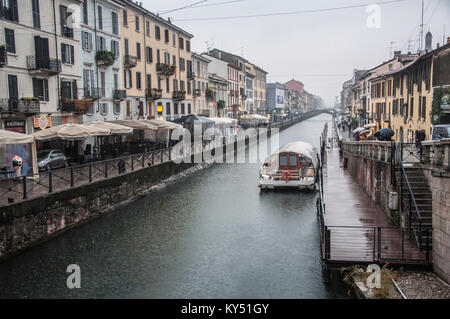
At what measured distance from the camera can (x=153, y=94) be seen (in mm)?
42250

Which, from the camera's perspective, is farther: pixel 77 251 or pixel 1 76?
pixel 1 76

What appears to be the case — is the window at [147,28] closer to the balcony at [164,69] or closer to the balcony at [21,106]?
the balcony at [164,69]

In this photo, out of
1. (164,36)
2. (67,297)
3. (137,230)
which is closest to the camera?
(67,297)

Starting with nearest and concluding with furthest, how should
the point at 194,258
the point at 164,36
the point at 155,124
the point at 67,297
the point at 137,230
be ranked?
the point at 67,297 → the point at 194,258 → the point at 137,230 → the point at 155,124 → the point at 164,36

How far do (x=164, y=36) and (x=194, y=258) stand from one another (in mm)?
36640

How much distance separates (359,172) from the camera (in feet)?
75.6

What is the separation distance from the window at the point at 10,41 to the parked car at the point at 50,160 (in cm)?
619

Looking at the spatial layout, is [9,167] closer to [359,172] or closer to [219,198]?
[219,198]

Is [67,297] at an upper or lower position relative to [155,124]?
lower

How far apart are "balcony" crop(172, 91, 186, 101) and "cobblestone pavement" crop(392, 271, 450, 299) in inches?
1610

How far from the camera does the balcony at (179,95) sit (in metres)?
48.9

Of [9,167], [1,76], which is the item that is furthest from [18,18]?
[9,167]

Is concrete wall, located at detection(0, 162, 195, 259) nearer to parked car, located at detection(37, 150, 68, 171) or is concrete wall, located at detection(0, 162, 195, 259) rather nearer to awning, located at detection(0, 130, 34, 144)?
awning, located at detection(0, 130, 34, 144)

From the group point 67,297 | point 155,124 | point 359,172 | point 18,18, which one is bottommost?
point 67,297
